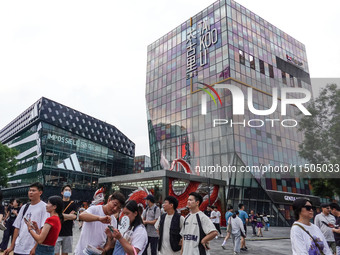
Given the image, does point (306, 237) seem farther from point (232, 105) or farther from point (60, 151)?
point (60, 151)

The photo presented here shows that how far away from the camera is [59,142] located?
158 ft

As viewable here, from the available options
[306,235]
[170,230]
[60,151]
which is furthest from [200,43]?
[306,235]

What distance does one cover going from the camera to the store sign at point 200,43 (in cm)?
4038

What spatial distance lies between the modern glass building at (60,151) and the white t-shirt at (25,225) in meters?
42.3

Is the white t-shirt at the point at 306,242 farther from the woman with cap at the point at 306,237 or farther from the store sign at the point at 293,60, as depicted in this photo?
the store sign at the point at 293,60

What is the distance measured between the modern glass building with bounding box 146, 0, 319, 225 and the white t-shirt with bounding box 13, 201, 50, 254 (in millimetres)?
29424

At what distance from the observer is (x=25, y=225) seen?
14.7ft

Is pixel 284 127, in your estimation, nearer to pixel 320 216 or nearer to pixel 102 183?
pixel 102 183

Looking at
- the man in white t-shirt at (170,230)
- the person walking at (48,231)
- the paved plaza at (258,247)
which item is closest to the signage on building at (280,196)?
the paved plaza at (258,247)

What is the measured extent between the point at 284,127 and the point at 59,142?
3832cm

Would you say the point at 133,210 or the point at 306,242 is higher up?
the point at 133,210

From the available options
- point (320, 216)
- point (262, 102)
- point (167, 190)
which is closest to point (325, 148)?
point (167, 190)

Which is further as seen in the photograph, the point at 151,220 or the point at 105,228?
the point at 151,220

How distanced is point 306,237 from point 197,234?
5.71 feet
